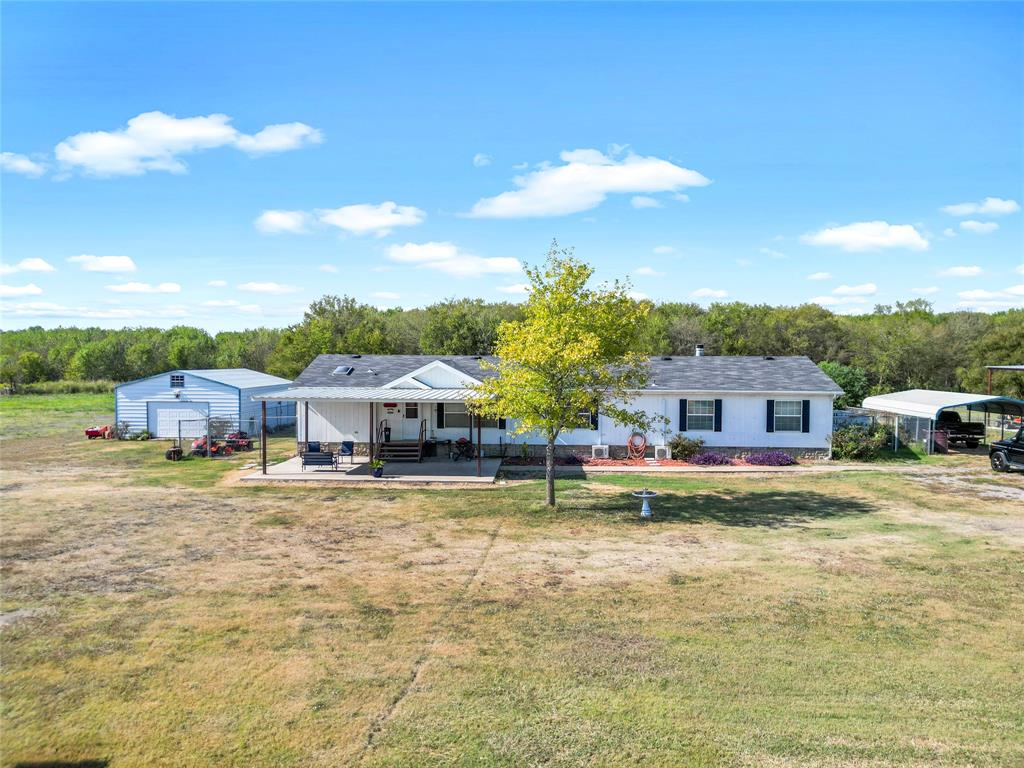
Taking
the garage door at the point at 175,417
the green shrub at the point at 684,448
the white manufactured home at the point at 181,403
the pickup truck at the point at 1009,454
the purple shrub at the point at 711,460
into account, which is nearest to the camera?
the pickup truck at the point at 1009,454

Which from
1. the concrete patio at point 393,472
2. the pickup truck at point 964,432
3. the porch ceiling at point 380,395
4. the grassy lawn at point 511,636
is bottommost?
the grassy lawn at point 511,636

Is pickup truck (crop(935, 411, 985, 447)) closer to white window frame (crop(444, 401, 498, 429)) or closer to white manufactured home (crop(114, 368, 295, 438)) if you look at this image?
white window frame (crop(444, 401, 498, 429))

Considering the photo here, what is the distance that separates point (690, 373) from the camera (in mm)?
27625

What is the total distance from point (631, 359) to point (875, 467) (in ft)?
42.9

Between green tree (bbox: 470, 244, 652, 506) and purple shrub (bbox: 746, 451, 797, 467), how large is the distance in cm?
950

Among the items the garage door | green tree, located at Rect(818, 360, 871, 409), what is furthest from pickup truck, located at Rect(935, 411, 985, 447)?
the garage door

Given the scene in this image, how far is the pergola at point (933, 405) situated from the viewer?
27109 millimetres

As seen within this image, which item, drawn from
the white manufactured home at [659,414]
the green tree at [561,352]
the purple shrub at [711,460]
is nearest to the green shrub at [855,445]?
the white manufactured home at [659,414]

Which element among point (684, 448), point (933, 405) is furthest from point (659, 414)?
point (933, 405)

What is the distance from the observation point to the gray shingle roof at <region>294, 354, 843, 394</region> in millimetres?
26281

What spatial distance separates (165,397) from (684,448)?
25201 millimetres

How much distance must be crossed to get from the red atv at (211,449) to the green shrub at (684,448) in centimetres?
1864

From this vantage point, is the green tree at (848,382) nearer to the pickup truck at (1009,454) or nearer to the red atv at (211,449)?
the pickup truck at (1009,454)

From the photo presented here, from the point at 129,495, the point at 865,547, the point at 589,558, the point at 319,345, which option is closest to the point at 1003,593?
the point at 865,547
